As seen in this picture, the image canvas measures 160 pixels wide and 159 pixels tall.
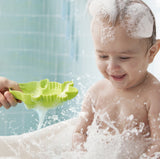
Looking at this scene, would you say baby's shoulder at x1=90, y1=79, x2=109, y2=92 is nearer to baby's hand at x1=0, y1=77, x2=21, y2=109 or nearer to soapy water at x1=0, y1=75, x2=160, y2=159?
soapy water at x1=0, y1=75, x2=160, y2=159

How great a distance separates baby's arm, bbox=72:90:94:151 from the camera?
102 cm

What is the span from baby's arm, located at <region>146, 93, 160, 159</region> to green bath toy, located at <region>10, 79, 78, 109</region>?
0.24 meters

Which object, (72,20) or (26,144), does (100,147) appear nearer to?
(26,144)

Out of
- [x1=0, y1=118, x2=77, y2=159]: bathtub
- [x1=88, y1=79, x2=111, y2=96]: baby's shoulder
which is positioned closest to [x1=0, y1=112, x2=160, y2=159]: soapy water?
[x1=0, y1=118, x2=77, y2=159]: bathtub

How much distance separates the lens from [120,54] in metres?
0.83

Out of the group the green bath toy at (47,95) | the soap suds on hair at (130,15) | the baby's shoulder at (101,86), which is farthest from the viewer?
the baby's shoulder at (101,86)

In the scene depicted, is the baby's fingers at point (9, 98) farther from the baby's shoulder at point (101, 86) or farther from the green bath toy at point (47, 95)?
the baby's shoulder at point (101, 86)

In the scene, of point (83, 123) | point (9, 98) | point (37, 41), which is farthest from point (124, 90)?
point (37, 41)

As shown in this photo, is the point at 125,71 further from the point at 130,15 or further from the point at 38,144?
the point at 38,144

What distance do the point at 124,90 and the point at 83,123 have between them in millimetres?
195

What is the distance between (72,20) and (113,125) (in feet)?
4.17

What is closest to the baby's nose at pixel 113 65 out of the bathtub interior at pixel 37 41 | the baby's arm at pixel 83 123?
the baby's arm at pixel 83 123

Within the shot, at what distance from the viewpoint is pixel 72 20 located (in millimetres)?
2090

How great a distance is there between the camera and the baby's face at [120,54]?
82cm
